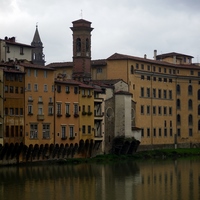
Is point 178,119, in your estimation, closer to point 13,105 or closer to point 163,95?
point 163,95

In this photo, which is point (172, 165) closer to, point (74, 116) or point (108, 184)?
point (74, 116)

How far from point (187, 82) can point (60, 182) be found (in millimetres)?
52000

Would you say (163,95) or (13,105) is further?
(163,95)

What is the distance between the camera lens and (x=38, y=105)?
251 ft

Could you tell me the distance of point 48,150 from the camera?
77000mm

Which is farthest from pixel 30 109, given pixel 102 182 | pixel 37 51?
pixel 37 51

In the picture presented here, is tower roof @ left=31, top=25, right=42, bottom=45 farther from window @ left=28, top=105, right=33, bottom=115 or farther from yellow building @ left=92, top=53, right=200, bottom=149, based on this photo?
window @ left=28, top=105, right=33, bottom=115

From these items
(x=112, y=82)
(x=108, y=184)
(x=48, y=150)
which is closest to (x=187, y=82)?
(x=112, y=82)

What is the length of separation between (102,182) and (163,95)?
4518 cm

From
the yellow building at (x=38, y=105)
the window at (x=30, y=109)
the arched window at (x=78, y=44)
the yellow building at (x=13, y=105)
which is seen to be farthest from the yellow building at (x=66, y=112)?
the arched window at (x=78, y=44)

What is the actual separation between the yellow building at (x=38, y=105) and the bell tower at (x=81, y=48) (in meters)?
14.5

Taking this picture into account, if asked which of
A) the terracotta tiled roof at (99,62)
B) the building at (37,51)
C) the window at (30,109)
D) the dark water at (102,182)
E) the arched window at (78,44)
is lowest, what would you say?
the dark water at (102,182)

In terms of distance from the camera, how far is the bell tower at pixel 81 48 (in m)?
92.2

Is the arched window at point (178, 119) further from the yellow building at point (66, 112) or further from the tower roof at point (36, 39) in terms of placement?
the tower roof at point (36, 39)
